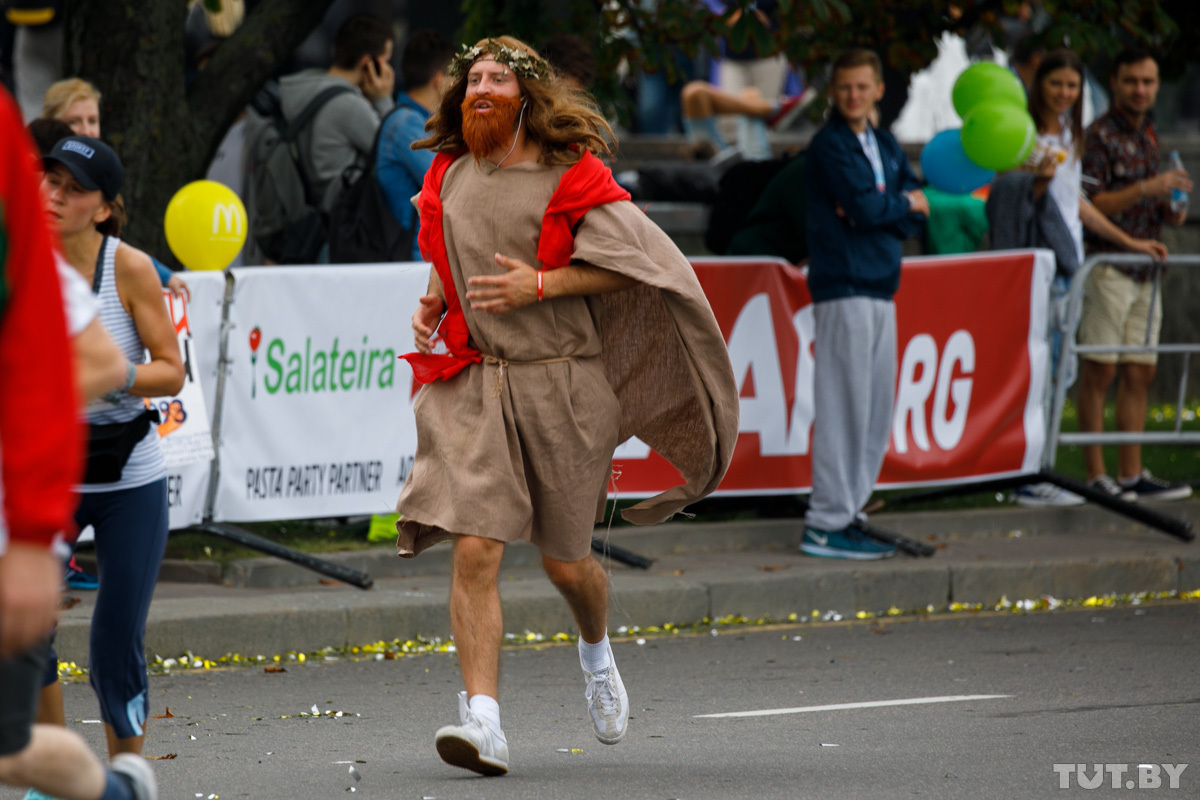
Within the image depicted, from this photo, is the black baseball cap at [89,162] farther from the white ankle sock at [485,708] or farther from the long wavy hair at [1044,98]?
the long wavy hair at [1044,98]

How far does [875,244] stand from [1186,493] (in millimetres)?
2906

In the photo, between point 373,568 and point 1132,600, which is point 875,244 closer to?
point 1132,600

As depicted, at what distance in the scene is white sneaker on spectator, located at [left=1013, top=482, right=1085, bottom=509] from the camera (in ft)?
33.1

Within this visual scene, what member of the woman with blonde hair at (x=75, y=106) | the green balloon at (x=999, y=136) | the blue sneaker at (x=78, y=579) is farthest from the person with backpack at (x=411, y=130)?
the green balloon at (x=999, y=136)

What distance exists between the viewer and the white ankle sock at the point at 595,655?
5.25 m

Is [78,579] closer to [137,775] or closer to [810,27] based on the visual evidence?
[137,775]

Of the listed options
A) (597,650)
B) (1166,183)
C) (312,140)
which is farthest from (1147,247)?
(597,650)

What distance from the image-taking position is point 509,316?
5.05 metres

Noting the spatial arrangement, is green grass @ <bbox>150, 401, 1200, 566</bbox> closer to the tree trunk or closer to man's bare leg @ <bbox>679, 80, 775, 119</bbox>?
the tree trunk

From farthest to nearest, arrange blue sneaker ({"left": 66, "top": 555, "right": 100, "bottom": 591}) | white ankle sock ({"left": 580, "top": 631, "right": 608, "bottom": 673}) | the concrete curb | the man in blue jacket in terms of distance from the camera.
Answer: the man in blue jacket → blue sneaker ({"left": 66, "top": 555, "right": 100, "bottom": 591}) → the concrete curb → white ankle sock ({"left": 580, "top": 631, "right": 608, "bottom": 673})

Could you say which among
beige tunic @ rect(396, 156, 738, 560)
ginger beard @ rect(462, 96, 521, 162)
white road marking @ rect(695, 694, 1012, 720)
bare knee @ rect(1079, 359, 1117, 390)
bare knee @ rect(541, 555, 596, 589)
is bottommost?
white road marking @ rect(695, 694, 1012, 720)

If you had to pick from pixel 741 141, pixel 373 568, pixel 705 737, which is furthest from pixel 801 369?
pixel 741 141

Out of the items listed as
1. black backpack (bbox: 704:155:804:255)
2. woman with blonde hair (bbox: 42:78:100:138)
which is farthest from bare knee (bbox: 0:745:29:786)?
black backpack (bbox: 704:155:804:255)

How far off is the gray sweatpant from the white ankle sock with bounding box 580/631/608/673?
3656 mm
